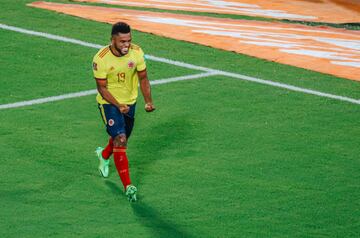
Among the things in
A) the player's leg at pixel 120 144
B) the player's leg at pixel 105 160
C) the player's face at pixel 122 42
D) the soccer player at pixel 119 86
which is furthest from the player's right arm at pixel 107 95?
the player's leg at pixel 105 160

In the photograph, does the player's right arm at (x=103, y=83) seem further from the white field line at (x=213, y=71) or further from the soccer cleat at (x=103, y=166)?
the white field line at (x=213, y=71)

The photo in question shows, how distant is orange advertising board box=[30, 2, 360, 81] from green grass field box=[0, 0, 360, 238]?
606mm

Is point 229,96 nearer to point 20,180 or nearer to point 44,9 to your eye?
point 20,180

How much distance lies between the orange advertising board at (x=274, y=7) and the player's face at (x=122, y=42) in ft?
35.7

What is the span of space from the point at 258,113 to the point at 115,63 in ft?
12.6

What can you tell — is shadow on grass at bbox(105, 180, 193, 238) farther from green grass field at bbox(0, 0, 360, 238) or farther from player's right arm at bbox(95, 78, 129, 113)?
player's right arm at bbox(95, 78, 129, 113)

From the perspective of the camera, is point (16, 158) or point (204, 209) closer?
point (204, 209)

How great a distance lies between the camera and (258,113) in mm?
13562

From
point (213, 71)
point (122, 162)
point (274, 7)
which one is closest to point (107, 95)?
point (122, 162)

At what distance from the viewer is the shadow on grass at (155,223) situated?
928cm

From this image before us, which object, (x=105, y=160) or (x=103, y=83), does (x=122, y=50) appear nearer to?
(x=103, y=83)

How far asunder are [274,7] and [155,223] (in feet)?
45.2

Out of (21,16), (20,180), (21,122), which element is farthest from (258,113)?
(21,16)

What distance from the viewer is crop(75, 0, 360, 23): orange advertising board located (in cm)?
2109
